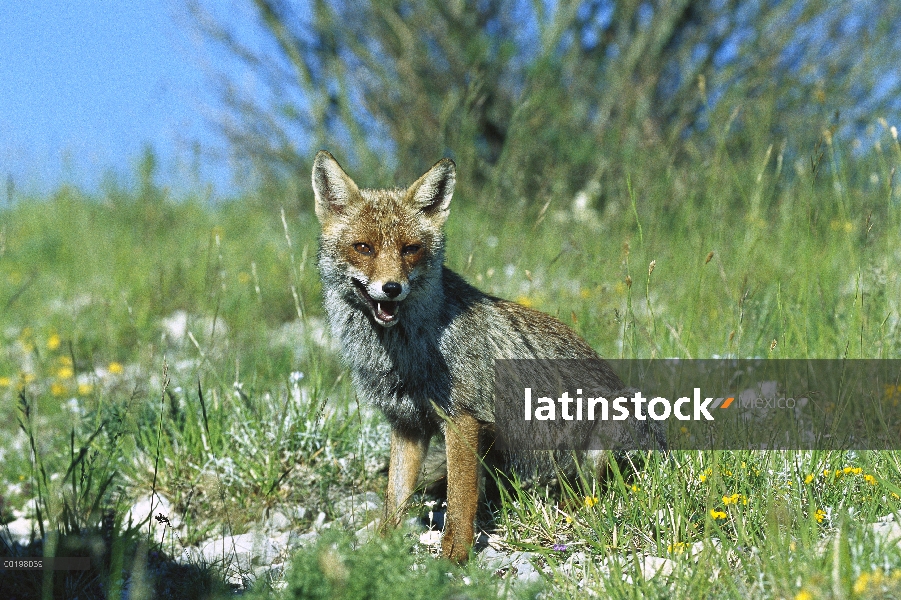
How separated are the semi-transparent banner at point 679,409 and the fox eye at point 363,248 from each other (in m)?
0.90

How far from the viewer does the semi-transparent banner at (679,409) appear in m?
3.69

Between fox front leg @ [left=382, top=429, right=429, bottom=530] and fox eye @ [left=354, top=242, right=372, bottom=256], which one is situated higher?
fox eye @ [left=354, top=242, right=372, bottom=256]

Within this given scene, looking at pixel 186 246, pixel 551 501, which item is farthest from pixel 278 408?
pixel 186 246

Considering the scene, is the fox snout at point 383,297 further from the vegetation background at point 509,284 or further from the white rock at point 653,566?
the white rock at point 653,566

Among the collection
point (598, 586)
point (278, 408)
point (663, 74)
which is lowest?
point (598, 586)

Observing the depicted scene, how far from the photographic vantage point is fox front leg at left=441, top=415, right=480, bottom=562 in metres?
3.49

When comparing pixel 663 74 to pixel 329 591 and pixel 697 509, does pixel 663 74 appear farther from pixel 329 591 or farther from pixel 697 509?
pixel 329 591

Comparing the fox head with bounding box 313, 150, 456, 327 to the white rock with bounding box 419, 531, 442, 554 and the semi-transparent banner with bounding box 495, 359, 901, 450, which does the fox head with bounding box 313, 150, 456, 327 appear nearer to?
the semi-transparent banner with bounding box 495, 359, 901, 450

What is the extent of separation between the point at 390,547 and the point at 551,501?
126 centimetres

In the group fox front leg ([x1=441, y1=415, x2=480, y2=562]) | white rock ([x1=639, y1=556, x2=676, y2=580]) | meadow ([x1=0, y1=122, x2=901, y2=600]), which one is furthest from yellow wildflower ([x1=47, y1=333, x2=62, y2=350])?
white rock ([x1=639, y1=556, x2=676, y2=580])

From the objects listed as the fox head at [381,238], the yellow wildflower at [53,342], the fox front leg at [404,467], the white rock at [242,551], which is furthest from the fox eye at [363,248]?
the yellow wildflower at [53,342]

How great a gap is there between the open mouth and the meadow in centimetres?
75

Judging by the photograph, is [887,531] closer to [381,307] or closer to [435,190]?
[381,307]

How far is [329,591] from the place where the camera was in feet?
8.16
